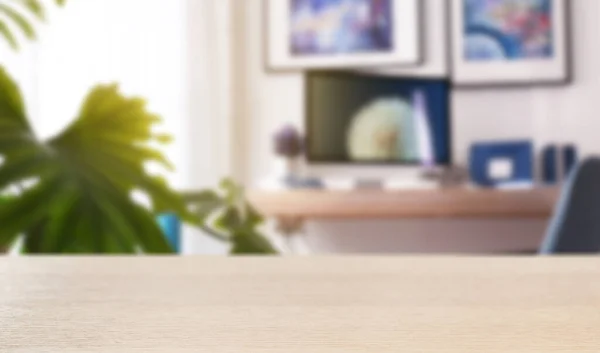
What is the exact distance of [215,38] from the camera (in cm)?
299

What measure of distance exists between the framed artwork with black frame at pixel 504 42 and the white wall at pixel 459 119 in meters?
0.07

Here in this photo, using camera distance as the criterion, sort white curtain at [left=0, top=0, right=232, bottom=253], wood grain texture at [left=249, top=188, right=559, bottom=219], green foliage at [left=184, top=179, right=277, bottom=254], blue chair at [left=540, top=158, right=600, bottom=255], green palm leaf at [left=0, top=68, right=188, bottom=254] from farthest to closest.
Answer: wood grain texture at [left=249, top=188, right=559, bottom=219] → white curtain at [left=0, top=0, right=232, bottom=253] → blue chair at [left=540, top=158, right=600, bottom=255] → green foliage at [left=184, top=179, right=277, bottom=254] → green palm leaf at [left=0, top=68, right=188, bottom=254]

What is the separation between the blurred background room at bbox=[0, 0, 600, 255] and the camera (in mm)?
2688

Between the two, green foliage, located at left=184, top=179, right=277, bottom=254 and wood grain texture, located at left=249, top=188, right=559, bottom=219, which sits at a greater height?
green foliage, located at left=184, top=179, right=277, bottom=254

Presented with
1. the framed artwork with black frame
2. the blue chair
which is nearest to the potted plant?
the blue chair

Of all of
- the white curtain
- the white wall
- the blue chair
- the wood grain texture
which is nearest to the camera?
the blue chair

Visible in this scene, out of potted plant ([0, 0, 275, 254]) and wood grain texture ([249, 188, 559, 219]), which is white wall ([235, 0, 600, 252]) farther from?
potted plant ([0, 0, 275, 254])

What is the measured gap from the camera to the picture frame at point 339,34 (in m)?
3.08

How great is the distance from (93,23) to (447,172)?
154 centimetres

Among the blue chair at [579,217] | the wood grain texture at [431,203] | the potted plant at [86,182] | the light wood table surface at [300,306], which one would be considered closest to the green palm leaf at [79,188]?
the potted plant at [86,182]

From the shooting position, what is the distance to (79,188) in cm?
70

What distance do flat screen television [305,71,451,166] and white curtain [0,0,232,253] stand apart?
418 millimetres

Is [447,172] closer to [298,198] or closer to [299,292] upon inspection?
[298,198]

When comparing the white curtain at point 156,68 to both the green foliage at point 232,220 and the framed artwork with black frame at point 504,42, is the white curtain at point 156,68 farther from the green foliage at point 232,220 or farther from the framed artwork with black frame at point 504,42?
the green foliage at point 232,220
